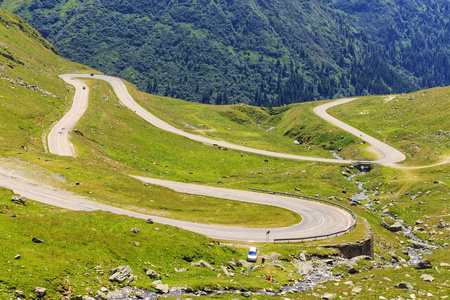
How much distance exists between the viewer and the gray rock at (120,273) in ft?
121

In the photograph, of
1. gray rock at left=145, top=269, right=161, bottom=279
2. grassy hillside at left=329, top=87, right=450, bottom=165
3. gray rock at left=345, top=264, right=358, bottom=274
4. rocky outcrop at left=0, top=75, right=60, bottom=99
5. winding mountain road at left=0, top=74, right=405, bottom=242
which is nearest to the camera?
gray rock at left=145, top=269, right=161, bottom=279

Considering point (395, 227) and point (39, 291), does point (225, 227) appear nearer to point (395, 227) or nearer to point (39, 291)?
point (39, 291)

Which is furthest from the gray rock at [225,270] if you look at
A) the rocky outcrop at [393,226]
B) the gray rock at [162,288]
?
Result: the rocky outcrop at [393,226]

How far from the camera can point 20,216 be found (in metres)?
44.1

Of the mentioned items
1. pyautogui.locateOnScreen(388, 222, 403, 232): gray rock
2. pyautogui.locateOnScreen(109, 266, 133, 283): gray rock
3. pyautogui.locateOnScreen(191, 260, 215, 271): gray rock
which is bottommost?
pyautogui.locateOnScreen(388, 222, 403, 232): gray rock

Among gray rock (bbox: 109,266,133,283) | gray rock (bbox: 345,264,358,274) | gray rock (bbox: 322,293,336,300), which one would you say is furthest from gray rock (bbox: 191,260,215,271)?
gray rock (bbox: 345,264,358,274)

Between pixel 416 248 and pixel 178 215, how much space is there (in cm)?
4637

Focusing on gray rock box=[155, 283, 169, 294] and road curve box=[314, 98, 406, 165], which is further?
road curve box=[314, 98, 406, 165]

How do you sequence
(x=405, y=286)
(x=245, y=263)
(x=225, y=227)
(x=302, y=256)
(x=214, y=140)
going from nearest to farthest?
1. (x=405, y=286)
2. (x=245, y=263)
3. (x=302, y=256)
4. (x=225, y=227)
5. (x=214, y=140)

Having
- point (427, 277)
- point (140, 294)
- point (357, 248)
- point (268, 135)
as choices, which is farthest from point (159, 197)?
point (268, 135)

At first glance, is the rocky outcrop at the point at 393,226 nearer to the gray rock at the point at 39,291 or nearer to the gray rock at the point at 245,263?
the gray rock at the point at 245,263

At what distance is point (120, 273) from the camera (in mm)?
37719

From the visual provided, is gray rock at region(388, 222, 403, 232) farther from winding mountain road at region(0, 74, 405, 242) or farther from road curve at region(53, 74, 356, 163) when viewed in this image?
road curve at region(53, 74, 356, 163)

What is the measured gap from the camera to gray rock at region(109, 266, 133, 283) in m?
36.9
